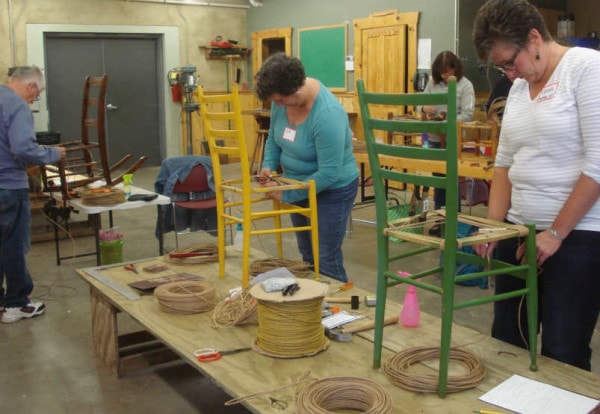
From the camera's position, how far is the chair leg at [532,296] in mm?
2062

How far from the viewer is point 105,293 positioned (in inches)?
127

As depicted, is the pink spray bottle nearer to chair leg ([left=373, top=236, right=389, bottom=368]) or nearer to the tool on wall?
chair leg ([left=373, top=236, right=389, bottom=368])

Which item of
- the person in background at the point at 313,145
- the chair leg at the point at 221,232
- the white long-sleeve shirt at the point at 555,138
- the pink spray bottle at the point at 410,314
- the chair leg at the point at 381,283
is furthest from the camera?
the chair leg at the point at 221,232

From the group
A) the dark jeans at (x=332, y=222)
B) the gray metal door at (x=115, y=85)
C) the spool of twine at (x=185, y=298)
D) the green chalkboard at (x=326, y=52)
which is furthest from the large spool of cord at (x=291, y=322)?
the gray metal door at (x=115, y=85)

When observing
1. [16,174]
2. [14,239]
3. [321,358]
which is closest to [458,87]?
[16,174]

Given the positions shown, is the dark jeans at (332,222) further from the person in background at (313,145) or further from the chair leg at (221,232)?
the chair leg at (221,232)

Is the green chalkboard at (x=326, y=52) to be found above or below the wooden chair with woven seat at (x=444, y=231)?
above

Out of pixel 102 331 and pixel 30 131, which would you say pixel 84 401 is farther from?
pixel 30 131

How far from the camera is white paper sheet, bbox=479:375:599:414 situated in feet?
6.40

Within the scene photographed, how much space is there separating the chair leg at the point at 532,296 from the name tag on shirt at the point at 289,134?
1429 millimetres

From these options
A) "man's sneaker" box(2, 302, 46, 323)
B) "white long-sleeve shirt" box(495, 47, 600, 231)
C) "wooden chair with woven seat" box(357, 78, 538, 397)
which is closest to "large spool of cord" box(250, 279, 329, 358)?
"wooden chair with woven seat" box(357, 78, 538, 397)

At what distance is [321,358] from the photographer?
8.06 ft

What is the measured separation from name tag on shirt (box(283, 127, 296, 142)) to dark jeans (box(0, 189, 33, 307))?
1688 millimetres

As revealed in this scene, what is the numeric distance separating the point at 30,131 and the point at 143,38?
733 cm
